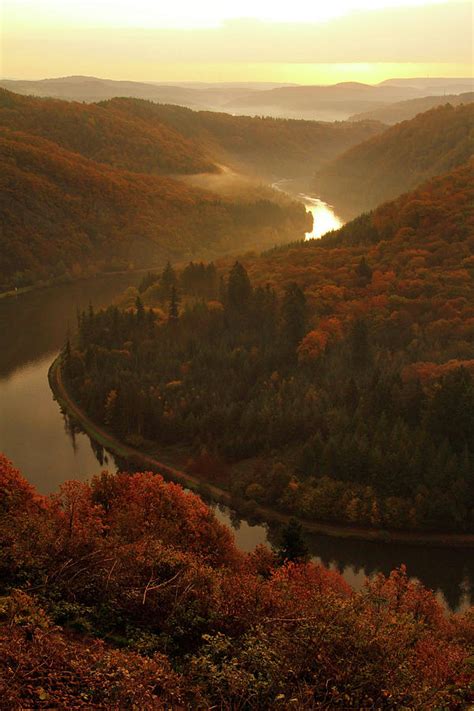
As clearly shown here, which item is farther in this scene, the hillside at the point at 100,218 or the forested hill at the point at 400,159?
the forested hill at the point at 400,159

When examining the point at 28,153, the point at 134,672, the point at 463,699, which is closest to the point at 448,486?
the point at 463,699

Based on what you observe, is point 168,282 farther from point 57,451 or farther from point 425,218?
point 57,451

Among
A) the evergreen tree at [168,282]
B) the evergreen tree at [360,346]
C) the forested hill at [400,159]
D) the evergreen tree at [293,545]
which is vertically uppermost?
the forested hill at [400,159]

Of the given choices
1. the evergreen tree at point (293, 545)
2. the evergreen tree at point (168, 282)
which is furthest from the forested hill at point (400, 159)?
the evergreen tree at point (293, 545)

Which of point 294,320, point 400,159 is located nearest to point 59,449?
point 294,320

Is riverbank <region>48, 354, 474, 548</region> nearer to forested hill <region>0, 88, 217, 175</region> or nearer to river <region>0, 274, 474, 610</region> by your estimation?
river <region>0, 274, 474, 610</region>

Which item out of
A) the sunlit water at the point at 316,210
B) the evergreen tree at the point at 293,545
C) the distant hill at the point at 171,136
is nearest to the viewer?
the evergreen tree at the point at 293,545

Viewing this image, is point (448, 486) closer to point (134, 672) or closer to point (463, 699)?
point (463, 699)

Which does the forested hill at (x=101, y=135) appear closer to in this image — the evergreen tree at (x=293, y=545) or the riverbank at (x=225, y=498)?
the riverbank at (x=225, y=498)
